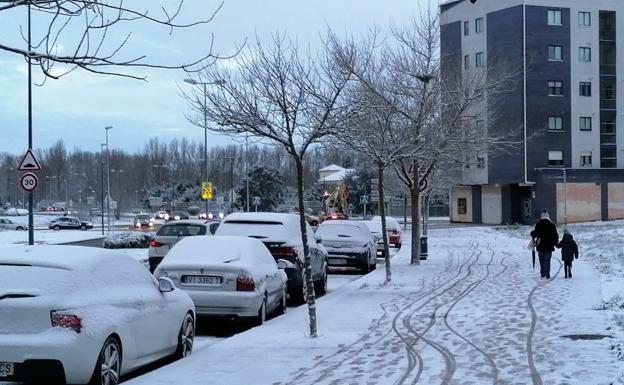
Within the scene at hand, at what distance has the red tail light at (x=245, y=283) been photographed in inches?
469

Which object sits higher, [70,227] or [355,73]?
[355,73]

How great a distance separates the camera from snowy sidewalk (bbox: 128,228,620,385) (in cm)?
802

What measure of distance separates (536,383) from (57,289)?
176 inches

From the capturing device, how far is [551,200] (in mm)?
63875

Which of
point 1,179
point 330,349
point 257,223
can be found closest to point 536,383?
point 330,349

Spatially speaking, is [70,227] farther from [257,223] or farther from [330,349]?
[330,349]

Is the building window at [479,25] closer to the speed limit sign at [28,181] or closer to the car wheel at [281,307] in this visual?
the speed limit sign at [28,181]

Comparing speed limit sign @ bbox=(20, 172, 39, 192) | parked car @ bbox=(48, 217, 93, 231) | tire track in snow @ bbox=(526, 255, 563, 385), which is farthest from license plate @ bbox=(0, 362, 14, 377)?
parked car @ bbox=(48, 217, 93, 231)

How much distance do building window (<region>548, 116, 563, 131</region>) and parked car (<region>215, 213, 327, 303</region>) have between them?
51411 millimetres

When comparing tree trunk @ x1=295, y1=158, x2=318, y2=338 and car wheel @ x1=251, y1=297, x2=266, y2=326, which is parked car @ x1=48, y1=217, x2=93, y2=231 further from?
tree trunk @ x1=295, y1=158, x2=318, y2=338

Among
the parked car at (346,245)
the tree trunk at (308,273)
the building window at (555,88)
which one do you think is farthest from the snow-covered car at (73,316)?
the building window at (555,88)

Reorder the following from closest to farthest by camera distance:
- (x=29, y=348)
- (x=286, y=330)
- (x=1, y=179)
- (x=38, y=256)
→ (x=29, y=348)
(x=38, y=256)
(x=286, y=330)
(x=1, y=179)

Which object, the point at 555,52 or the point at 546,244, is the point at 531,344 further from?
the point at 555,52

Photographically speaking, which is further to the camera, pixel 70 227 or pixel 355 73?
pixel 70 227
